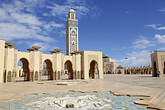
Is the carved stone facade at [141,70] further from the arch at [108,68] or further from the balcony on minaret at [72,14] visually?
the balcony on minaret at [72,14]

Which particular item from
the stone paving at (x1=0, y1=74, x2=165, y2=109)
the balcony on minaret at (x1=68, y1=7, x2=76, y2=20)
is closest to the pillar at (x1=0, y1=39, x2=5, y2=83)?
the stone paving at (x1=0, y1=74, x2=165, y2=109)

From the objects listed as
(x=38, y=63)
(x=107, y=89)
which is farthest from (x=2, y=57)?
(x=107, y=89)

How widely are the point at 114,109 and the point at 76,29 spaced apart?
46311 mm

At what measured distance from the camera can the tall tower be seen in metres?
46.4

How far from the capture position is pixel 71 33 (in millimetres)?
47219

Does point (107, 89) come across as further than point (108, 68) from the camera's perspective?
No

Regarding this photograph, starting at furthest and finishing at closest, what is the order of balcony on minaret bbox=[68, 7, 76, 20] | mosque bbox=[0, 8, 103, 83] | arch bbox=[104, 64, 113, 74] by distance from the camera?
arch bbox=[104, 64, 113, 74] → balcony on minaret bbox=[68, 7, 76, 20] → mosque bbox=[0, 8, 103, 83]

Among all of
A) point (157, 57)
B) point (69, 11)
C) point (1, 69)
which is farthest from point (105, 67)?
point (1, 69)

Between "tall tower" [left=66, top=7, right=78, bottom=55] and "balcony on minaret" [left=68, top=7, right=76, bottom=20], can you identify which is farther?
"balcony on minaret" [left=68, top=7, right=76, bottom=20]

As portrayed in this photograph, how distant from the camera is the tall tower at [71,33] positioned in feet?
152

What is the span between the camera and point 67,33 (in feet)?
159

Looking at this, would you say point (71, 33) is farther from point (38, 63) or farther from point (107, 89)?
point (107, 89)

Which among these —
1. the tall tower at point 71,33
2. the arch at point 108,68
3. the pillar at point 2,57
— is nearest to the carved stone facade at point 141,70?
the arch at point 108,68

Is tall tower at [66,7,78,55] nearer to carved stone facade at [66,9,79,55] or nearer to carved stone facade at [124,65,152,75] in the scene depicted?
carved stone facade at [66,9,79,55]
